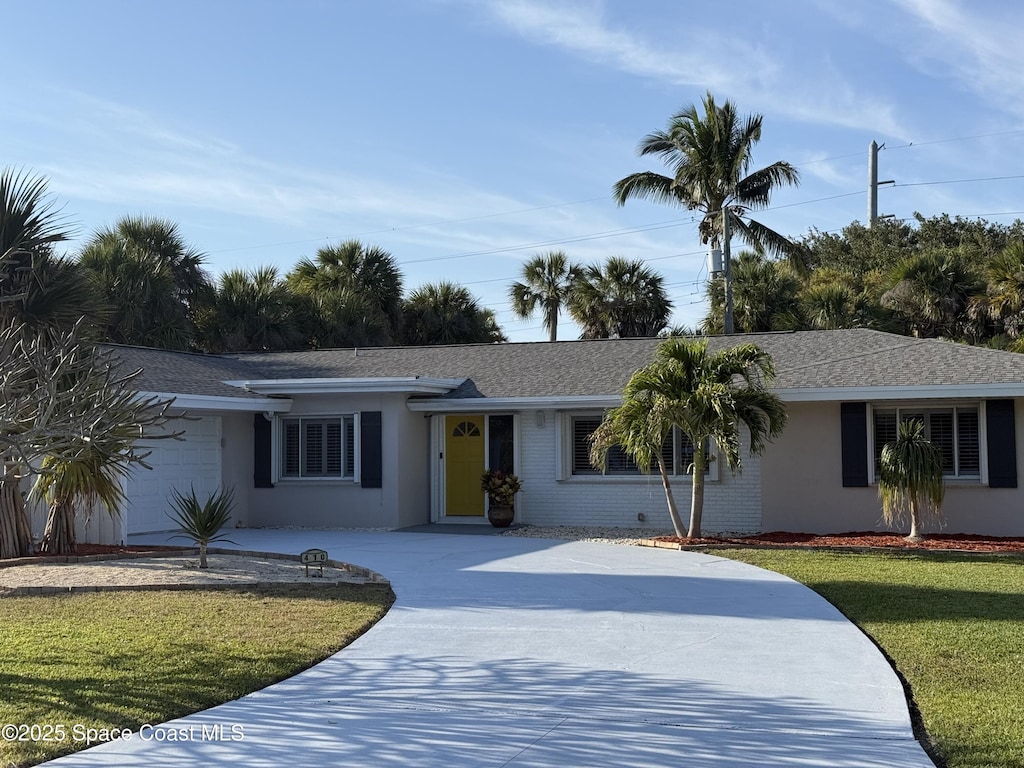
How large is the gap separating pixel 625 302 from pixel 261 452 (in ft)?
51.5

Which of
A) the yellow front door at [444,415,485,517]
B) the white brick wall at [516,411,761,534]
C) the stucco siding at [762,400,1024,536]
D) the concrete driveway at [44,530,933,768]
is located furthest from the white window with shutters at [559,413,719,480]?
the concrete driveway at [44,530,933,768]

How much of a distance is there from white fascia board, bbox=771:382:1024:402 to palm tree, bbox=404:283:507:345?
61.2ft

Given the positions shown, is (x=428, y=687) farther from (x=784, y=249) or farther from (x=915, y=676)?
(x=784, y=249)

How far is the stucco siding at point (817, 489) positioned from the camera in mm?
16234

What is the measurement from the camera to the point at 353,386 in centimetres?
1805

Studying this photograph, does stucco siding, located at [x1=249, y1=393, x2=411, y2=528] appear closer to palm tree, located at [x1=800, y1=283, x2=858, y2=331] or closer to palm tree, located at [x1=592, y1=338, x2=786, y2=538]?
palm tree, located at [x1=592, y1=338, x2=786, y2=538]

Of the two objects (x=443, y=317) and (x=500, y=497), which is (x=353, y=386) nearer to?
(x=500, y=497)

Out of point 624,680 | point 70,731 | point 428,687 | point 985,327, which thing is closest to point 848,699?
point 624,680

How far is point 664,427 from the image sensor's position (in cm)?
1541

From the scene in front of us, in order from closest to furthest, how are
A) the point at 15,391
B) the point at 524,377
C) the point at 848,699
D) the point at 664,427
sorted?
1. the point at 848,699
2. the point at 15,391
3. the point at 664,427
4. the point at 524,377

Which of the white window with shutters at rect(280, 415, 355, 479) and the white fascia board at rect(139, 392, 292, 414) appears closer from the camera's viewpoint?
the white fascia board at rect(139, 392, 292, 414)

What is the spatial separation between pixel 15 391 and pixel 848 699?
7.25 m

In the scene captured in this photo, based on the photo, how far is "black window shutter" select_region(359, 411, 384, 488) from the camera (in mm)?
18328

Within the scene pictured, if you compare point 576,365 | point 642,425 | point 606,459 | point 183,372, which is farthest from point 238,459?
point 642,425
